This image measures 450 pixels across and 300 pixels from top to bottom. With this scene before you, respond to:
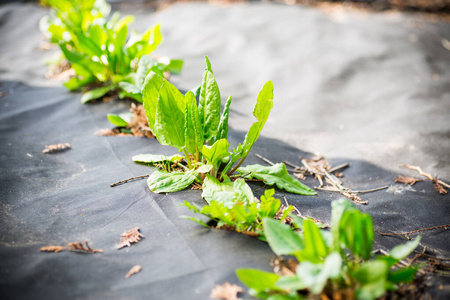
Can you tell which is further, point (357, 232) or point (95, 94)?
point (95, 94)

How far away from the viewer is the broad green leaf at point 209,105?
1.76 metres

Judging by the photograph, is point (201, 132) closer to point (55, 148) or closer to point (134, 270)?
point (134, 270)

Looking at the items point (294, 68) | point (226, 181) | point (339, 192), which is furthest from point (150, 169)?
point (294, 68)

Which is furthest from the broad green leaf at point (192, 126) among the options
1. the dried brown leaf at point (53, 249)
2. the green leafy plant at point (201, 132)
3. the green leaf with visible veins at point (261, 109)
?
the dried brown leaf at point (53, 249)

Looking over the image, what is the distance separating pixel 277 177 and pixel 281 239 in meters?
0.60

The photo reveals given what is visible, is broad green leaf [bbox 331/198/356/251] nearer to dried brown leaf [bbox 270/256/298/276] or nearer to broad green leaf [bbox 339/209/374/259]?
broad green leaf [bbox 339/209/374/259]

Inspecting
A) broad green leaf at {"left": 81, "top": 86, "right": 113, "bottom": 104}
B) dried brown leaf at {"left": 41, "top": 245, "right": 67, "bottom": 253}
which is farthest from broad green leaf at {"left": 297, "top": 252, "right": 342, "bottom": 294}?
broad green leaf at {"left": 81, "top": 86, "right": 113, "bottom": 104}

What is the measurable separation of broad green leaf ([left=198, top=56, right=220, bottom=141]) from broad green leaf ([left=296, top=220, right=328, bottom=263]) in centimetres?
79

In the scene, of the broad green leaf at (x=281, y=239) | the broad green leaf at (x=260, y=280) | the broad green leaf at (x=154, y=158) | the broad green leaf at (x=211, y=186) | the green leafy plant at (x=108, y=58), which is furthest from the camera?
the green leafy plant at (x=108, y=58)

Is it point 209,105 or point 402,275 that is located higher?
point 209,105

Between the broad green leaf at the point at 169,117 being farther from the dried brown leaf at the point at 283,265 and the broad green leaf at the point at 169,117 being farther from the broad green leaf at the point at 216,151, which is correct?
the dried brown leaf at the point at 283,265

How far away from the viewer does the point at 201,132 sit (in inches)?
69.4

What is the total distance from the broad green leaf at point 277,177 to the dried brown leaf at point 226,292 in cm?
69

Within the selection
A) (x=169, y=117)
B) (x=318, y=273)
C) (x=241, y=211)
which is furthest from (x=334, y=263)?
(x=169, y=117)
